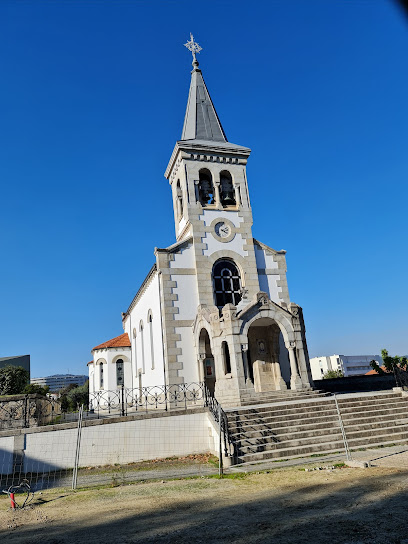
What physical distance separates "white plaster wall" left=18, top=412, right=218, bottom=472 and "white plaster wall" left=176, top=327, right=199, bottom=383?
608 cm

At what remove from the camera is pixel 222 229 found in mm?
24359

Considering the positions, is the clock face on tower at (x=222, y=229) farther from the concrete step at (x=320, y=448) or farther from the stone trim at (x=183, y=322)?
the concrete step at (x=320, y=448)

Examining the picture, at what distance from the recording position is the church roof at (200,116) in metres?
27.5

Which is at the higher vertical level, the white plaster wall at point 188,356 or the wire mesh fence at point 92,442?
the white plaster wall at point 188,356

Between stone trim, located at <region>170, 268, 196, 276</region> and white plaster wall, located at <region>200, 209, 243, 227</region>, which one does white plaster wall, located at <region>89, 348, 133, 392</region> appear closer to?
stone trim, located at <region>170, 268, 196, 276</region>

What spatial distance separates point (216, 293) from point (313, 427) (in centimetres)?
1046

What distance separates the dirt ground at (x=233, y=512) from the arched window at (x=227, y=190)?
710 inches

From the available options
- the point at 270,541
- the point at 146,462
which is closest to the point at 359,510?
the point at 270,541

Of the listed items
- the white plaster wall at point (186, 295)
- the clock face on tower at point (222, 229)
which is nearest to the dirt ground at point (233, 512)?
the white plaster wall at point (186, 295)

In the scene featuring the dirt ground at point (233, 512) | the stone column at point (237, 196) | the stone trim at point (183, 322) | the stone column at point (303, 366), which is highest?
the stone column at point (237, 196)

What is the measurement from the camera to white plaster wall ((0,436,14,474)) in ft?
42.1

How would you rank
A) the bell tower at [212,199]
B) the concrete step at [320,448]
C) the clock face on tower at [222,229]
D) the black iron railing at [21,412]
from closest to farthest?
1. the concrete step at [320,448]
2. the black iron railing at [21,412]
3. the bell tower at [212,199]
4. the clock face on tower at [222,229]

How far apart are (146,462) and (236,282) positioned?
12.3 metres

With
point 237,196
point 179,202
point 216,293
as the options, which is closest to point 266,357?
point 216,293
